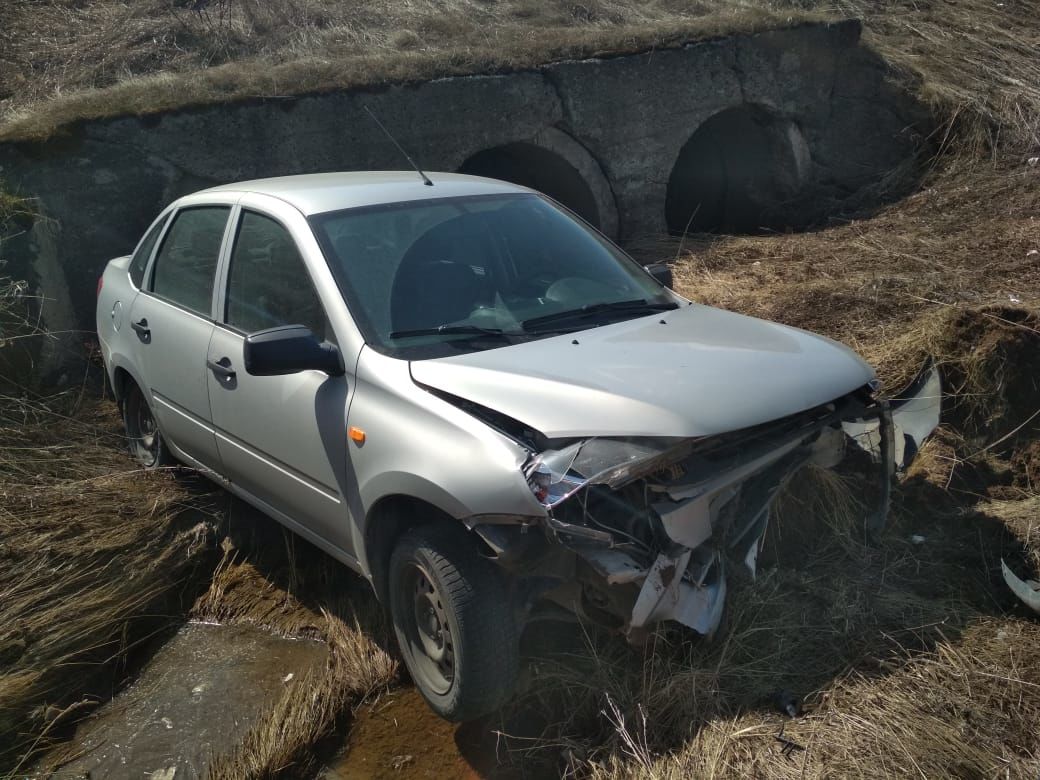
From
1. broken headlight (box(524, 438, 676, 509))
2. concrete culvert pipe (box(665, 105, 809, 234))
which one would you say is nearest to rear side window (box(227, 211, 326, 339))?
broken headlight (box(524, 438, 676, 509))

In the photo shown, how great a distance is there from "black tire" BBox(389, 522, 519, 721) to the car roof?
4.78 feet

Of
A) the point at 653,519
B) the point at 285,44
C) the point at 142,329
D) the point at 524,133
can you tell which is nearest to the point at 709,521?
the point at 653,519

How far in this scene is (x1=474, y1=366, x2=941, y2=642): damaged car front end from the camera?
9.46 ft

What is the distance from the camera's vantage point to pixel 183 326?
433 cm

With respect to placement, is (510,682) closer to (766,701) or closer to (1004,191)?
(766,701)

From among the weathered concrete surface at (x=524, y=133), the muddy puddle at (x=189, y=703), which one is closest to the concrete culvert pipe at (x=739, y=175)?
the weathered concrete surface at (x=524, y=133)

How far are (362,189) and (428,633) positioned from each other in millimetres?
1867

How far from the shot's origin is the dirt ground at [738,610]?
299cm

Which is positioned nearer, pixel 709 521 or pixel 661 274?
pixel 709 521

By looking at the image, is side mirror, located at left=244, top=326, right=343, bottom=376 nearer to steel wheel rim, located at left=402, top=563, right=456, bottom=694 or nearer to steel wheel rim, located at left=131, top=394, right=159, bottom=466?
steel wheel rim, located at left=402, top=563, right=456, bottom=694

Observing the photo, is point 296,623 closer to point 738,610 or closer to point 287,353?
point 287,353

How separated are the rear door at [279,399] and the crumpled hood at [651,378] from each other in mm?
492

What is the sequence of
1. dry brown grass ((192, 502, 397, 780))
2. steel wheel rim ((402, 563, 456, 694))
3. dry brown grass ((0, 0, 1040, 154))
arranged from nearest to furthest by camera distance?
steel wheel rim ((402, 563, 456, 694)), dry brown grass ((192, 502, 397, 780)), dry brown grass ((0, 0, 1040, 154))

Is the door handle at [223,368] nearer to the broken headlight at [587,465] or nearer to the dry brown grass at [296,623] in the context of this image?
the dry brown grass at [296,623]
